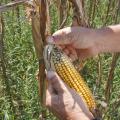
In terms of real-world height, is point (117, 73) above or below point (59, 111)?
below

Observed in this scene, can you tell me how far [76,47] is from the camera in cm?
194

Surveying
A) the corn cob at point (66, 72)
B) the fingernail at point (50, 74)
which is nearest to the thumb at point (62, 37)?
the corn cob at point (66, 72)

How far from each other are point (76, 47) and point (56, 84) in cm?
46

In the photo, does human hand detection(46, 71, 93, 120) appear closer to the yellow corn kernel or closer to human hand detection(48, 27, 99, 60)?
the yellow corn kernel

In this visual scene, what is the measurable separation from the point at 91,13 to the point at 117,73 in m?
0.53

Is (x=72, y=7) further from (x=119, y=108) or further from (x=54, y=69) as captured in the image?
(x=119, y=108)

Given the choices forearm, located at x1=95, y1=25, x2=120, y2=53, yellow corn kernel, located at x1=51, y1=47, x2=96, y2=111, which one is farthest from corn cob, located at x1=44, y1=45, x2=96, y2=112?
forearm, located at x1=95, y1=25, x2=120, y2=53

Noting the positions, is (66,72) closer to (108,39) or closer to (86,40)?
(86,40)

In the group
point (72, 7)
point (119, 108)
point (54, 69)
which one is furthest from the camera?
point (119, 108)

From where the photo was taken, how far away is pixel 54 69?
165 cm

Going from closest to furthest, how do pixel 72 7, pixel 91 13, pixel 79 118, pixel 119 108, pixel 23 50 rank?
pixel 79 118
pixel 72 7
pixel 119 108
pixel 91 13
pixel 23 50

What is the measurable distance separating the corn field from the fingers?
0.19 metres

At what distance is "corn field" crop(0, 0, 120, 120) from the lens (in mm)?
1688

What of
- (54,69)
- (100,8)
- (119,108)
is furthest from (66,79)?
(100,8)
